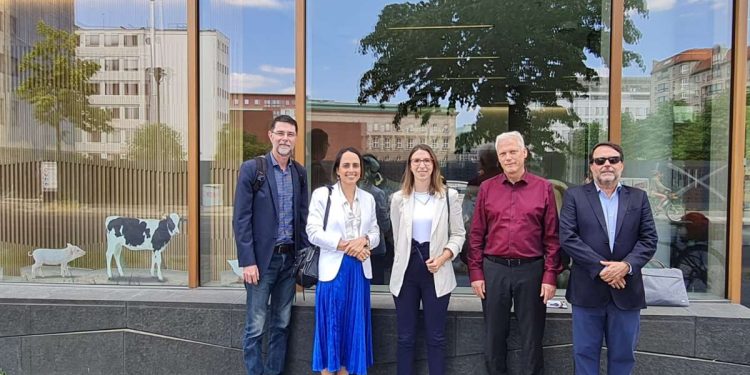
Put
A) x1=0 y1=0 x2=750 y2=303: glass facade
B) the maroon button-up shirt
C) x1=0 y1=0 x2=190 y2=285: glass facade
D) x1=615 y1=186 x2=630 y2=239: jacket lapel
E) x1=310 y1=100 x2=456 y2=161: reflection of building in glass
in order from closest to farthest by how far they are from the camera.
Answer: x1=615 y1=186 x2=630 y2=239: jacket lapel → the maroon button-up shirt → x1=0 y1=0 x2=750 y2=303: glass facade → x1=0 y1=0 x2=190 y2=285: glass facade → x1=310 y1=100 x2=456 y2=161: reflection of building in glass

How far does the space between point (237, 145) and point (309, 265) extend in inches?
70.4

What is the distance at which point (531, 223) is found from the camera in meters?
3.07

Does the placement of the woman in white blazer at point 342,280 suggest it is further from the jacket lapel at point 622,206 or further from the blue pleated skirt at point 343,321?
the jacket lapel at point 622,206

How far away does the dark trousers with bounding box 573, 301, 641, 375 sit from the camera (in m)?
2.98

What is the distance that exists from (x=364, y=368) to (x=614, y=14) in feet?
10.6

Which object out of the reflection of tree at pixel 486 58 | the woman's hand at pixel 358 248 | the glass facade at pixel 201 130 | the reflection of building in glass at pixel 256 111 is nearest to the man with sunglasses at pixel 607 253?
the woman's hand at pixel 358 248

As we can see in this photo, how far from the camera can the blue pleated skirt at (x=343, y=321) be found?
3172mm

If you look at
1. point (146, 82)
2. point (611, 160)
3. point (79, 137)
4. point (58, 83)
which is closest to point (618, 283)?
point (611, 160)

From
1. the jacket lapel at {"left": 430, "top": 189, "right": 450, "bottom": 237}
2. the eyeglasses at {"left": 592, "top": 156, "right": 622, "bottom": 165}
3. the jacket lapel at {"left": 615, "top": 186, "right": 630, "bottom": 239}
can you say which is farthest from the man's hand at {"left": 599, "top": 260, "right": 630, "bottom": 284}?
the jacket lapel at {"left": 430, "top": 189, "right": 450, "bottom": 237}

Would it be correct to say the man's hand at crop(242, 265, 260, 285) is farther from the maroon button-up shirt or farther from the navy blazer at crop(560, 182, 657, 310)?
the navy blazer at crop(560, 182, 657, 310)

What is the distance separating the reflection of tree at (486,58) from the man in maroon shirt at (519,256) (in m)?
2.92

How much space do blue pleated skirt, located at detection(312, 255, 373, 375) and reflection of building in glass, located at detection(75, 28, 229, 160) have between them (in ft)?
6.38

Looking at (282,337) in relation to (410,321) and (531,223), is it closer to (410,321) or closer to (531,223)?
(410,321)

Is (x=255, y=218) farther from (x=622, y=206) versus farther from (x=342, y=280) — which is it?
(x=622, y=206)
